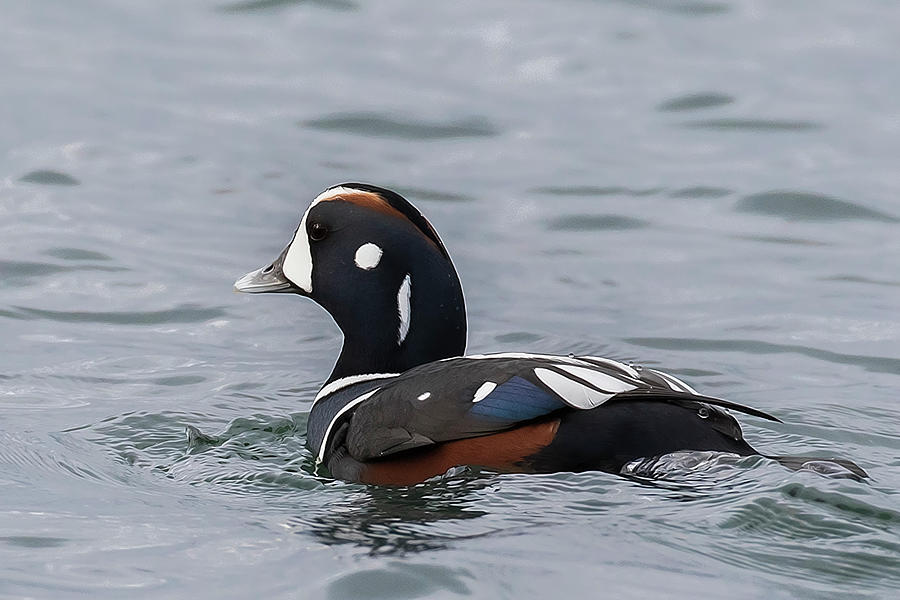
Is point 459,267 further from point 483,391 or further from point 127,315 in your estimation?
point 483,391

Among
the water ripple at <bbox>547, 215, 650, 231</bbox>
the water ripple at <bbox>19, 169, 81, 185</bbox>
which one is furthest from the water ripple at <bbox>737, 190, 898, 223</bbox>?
the water ripple at <bbox>19, 169, 81, 185</bbox>

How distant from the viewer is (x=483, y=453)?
5.99 meters

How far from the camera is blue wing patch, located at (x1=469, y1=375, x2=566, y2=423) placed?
5.93 metres

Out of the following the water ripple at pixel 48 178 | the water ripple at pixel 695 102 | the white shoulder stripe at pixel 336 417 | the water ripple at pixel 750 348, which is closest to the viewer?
the white shoulder stripe at pixel 336 417

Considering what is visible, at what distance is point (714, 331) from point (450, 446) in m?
3.88

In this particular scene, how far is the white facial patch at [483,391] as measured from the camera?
6.02 meters

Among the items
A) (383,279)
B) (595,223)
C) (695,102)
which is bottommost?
(595,223)

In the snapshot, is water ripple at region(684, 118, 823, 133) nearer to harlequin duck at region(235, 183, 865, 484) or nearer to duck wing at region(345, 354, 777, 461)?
harlequin duck at region(235, 183, 865, 484)

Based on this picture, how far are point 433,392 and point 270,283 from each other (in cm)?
166

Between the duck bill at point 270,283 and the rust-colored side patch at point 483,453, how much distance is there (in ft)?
5.19

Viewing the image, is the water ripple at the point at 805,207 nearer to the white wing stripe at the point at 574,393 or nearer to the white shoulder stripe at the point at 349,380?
the white shoulder stripe at the point at 349,380

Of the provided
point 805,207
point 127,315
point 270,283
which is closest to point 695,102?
point 805,207

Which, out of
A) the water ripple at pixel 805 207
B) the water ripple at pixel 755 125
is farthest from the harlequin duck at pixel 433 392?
the water ripple at pixel 755 125

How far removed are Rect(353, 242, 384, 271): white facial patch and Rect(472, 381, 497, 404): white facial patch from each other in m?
1.15
